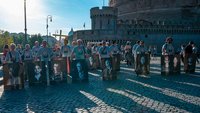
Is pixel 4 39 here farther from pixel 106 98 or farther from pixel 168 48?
pixel 106 98

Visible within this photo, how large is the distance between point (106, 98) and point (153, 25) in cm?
5193

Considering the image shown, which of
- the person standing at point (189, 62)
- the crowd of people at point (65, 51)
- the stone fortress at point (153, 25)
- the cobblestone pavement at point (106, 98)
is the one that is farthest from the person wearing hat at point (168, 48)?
the stone fortress at point (153, 25)

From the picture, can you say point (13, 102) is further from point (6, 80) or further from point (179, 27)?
point (179, 27)

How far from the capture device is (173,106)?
318 inches

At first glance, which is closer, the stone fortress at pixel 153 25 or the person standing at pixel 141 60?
the person standing at pixel 141 60

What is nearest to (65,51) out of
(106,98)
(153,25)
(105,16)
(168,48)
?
(168,48)

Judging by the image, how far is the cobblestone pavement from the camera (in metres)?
7.96

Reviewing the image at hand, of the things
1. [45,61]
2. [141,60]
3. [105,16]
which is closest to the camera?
[45,61]

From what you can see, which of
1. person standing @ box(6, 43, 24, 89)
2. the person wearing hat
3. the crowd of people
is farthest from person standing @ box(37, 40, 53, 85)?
the person wearing hat

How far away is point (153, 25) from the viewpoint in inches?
2352

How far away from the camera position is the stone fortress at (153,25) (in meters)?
57.0

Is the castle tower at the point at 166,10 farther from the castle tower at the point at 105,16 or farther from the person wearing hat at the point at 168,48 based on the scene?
the person wearing hat at the point at 168,48

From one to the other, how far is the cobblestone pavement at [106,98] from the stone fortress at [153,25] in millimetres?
44421

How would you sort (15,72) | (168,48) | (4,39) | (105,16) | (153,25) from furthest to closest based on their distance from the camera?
(4,39)
(105,16)
(153,25)
(168,48)
(15,72)
